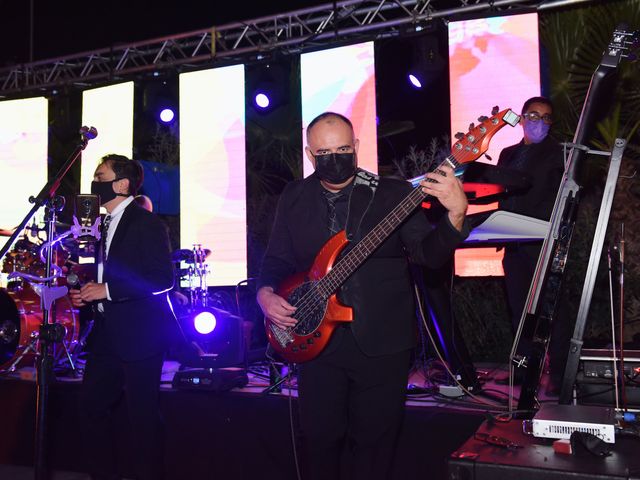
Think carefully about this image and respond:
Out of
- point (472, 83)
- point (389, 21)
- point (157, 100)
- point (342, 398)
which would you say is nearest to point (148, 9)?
point (157, 100)

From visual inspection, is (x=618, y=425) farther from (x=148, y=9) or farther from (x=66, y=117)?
(x=66, y=117)

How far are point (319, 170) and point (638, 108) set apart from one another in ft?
15.1

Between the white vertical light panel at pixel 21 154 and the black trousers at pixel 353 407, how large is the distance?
747 centimetres

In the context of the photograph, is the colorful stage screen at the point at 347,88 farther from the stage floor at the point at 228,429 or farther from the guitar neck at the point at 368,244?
the guitar neck at the point at 368,244

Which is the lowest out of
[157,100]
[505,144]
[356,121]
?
[505,144]

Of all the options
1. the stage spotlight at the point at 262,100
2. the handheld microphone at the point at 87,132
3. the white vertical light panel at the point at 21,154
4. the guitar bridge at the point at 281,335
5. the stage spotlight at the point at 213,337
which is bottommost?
the stage spotlight at the point at 213,337

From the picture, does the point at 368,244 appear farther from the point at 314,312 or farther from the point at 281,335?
the point at 281,335

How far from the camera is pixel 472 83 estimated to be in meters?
6.50

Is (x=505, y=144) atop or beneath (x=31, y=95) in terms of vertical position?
beneath

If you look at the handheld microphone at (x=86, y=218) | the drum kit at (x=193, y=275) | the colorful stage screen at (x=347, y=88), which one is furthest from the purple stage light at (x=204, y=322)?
the colorful stage screen at (x=347, y=88)

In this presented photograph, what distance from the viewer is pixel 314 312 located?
9.13 ft

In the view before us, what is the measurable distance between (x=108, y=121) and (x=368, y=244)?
708 cm

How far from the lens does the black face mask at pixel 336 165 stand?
2.81 meters

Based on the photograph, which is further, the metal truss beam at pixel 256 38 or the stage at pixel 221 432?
the metal truss beam at pixel 256 38
